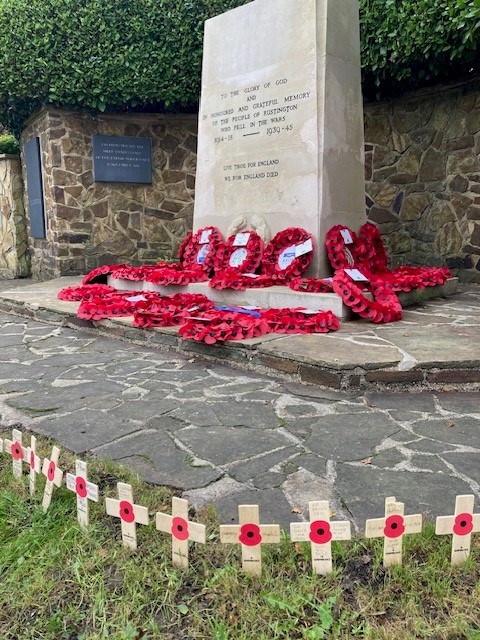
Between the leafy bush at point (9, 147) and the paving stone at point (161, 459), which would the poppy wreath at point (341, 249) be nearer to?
the paving stone at point (161, 459)

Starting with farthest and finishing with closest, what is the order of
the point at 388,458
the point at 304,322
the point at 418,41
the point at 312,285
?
the point at 418,41, the point at 312,285, the point at 304,322, the point at 388,458

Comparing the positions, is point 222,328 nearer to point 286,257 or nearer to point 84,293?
point 286,257

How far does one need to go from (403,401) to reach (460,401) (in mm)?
305

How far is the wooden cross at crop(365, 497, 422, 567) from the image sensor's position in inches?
55.2

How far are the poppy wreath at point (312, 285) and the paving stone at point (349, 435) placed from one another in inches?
77.6

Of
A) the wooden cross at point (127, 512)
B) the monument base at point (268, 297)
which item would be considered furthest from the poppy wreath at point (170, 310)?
the wooden cross at point (127, 512)

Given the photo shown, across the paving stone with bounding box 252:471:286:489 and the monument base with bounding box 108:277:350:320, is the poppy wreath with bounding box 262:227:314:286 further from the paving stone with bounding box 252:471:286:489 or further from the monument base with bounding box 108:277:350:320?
the paving stone with bounding box 252:471:286:489

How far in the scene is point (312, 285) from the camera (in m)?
4.43

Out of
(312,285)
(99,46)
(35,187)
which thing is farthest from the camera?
(35,187)

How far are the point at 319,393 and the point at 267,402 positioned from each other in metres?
0.34

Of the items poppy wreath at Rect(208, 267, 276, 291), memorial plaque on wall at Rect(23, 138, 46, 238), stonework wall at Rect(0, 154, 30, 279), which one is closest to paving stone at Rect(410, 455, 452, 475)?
poppy wreath at Rect(208, 267, 276, 291)

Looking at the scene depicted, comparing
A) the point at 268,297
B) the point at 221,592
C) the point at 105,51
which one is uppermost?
the point at 105,51

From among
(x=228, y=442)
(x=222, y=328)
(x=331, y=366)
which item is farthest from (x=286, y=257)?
(x=228, y=442)

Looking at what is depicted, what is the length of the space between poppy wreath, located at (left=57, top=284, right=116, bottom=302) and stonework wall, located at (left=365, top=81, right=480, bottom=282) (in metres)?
4.11
